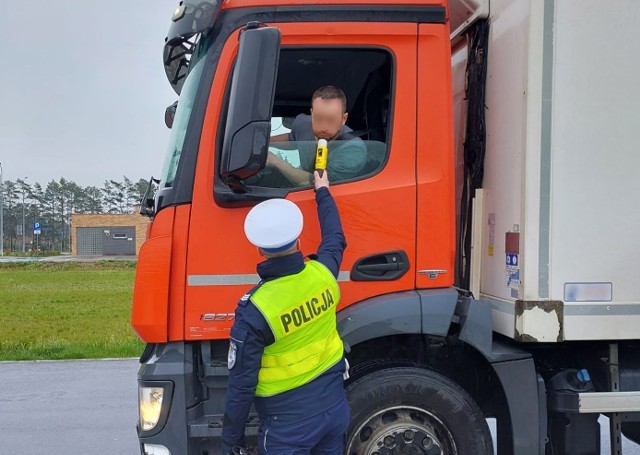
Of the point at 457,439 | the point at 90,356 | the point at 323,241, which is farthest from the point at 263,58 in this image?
the point at 90,356

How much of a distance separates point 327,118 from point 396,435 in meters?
1.62

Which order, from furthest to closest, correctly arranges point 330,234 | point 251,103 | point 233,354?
1. point 330,234
2. point 251,103
3. point 233,354

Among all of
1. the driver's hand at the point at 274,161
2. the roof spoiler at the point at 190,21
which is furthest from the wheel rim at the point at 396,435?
the roof spoiler at the point at 190,21

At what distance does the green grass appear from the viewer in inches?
337

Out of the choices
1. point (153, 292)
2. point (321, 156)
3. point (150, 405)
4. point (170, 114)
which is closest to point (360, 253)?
point (321, 156)

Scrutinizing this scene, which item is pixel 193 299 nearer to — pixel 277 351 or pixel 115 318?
pixel 277 351

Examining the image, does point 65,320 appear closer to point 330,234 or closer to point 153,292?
point 153,292

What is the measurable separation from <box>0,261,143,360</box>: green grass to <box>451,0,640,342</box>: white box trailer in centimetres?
681

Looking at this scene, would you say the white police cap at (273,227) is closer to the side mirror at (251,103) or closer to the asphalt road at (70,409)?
the side mirror at (251,103)

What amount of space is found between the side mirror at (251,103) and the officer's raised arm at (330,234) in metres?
0.35

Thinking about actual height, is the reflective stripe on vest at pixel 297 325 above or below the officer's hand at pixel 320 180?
below

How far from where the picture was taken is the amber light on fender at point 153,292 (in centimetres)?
270

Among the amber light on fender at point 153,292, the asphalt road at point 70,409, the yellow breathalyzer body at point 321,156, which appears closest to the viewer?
the amber light on fender at point 153,292

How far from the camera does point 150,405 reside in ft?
9.02
